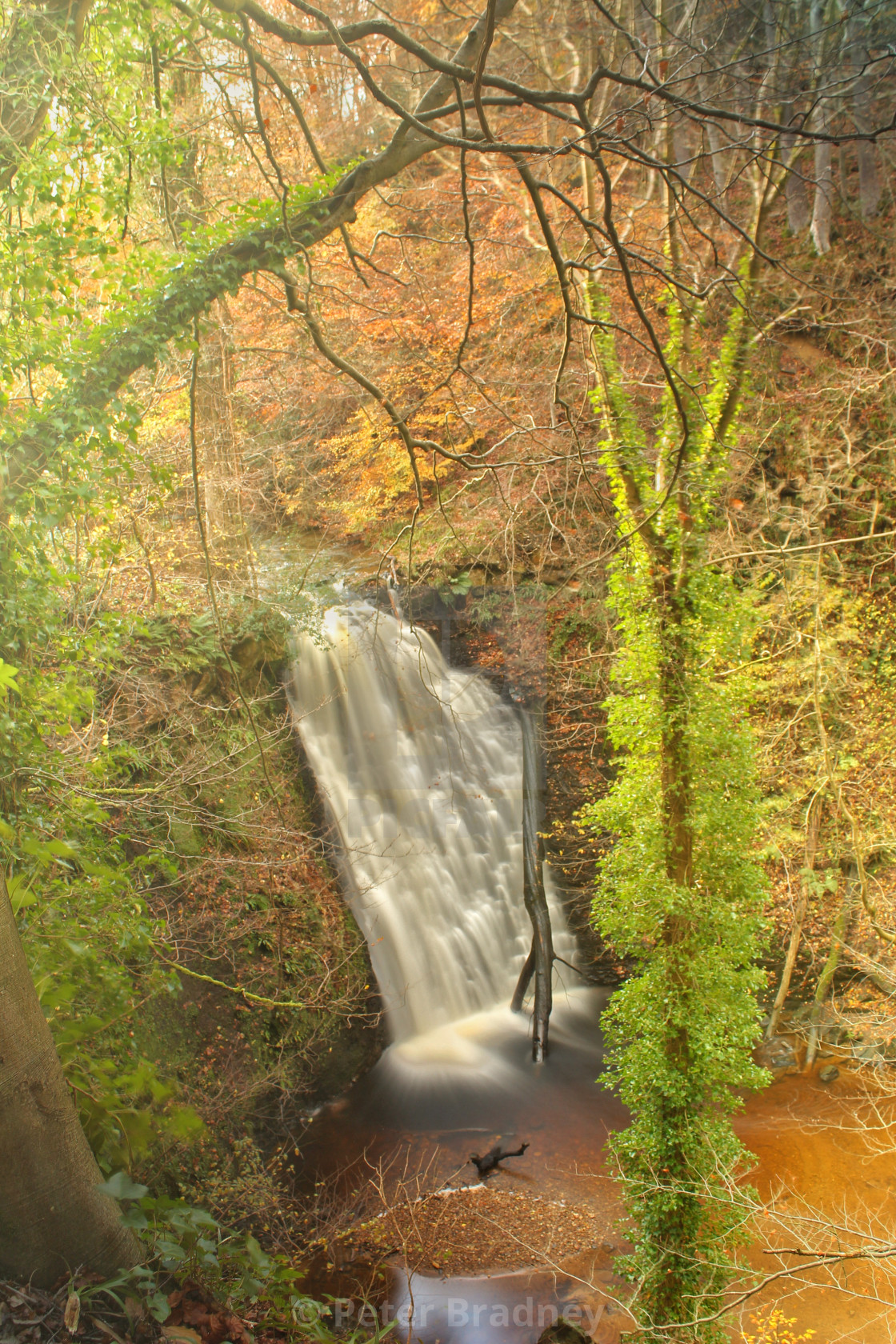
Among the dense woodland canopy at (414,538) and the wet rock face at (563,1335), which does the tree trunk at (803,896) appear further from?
the wet rock face at (563,1335)

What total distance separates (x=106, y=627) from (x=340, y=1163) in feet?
20.0

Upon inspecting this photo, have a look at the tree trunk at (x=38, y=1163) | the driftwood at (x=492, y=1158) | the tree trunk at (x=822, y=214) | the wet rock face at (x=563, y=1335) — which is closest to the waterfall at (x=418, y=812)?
the driftwood at (x=492, y=1158)

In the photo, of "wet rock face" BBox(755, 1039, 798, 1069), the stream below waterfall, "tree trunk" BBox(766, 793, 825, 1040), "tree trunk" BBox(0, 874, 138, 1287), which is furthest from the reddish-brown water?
"tree trunk" BBox(0, 874, 138, 1287)

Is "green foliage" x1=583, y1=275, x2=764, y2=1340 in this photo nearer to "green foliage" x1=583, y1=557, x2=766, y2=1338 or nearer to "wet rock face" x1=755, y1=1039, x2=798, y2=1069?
"green foliage" x1=583, y1=557, x2=766, y2=1338

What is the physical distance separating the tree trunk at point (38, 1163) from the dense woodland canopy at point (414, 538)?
14 mm

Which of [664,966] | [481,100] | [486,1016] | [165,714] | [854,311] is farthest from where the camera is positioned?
[854,311]

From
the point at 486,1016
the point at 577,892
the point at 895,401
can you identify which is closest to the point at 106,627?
the point at 486,1016

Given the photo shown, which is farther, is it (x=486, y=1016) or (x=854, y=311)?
(x=854, y=311)

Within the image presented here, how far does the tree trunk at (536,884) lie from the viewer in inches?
379

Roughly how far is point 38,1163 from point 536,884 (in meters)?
8.30

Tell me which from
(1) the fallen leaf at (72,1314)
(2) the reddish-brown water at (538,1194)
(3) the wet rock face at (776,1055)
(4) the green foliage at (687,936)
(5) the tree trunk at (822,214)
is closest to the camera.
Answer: (1) the fallen leaf at (72,1314)

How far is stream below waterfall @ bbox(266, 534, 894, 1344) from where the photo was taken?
661 cm

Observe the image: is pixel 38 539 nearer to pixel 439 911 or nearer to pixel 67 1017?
pixel 67 1017

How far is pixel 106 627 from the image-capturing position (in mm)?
4641
